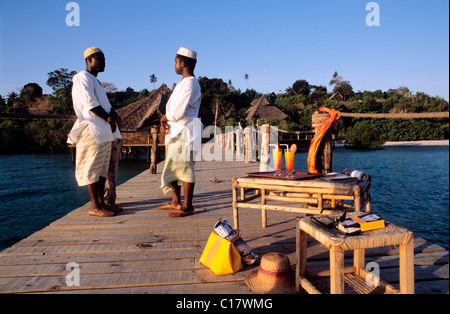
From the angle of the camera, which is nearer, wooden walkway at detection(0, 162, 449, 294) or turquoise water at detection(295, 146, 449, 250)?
wooden walkway at detection(0, 162, 449, 294)

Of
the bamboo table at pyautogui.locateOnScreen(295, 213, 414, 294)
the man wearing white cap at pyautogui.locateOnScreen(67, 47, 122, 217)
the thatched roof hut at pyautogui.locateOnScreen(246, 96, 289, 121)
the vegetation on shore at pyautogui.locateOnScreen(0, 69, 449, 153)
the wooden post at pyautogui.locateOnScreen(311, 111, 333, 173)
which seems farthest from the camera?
the thatched roof hut at pyautogui.locateOnScreen(246, 96, 289, 121)

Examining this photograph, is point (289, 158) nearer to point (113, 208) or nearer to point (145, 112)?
point (113, 208)

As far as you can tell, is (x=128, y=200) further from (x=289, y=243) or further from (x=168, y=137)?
(x=289, y=243)

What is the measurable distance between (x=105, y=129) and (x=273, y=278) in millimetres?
2327

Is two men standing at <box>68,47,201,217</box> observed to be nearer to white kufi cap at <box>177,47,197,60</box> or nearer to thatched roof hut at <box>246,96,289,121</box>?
white kufi cap at <box>177,47,197,60</box>

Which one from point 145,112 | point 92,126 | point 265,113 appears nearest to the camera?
point 92,126

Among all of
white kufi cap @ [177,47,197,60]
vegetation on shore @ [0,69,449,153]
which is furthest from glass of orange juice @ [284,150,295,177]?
vegetation on shore @ [0,69,449,153]

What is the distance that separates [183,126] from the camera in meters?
3.11

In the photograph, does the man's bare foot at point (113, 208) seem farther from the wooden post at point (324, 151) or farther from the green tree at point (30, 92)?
the green tree at point (30, 92)

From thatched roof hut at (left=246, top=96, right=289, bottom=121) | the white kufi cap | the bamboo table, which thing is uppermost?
thatched roof hut at (left=246, top=96, right=289, bottom=121)

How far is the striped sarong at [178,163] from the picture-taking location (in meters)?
3.15

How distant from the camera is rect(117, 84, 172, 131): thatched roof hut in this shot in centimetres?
1966

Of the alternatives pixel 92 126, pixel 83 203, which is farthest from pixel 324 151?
pixel 83 203

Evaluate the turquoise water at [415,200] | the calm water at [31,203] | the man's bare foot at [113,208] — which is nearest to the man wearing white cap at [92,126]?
the man's bare foot at [113,208]
